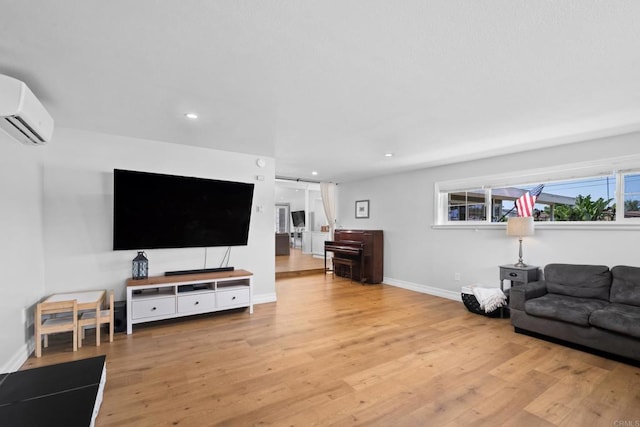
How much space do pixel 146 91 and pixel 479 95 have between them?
8.73ft

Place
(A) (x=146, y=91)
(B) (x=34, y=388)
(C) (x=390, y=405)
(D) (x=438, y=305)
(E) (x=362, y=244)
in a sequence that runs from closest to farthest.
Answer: (B) (x=34, y=388)
(C) (x=390, y=405)
(A) (x=146, y=91)
(D) (x=438, y=305)
(E) (x=362, y=244)

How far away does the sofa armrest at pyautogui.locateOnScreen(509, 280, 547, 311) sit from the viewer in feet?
11.0

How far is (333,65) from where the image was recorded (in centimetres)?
193

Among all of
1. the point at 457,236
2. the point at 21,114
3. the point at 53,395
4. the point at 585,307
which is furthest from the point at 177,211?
the point at 585,307

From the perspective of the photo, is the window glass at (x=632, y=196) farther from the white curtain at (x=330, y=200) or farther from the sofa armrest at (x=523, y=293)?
the white curtain at (x=330, y=200)

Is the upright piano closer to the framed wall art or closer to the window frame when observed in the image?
the framed wall art

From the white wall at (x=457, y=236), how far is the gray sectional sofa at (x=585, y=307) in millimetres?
292

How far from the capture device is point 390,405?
2.04m

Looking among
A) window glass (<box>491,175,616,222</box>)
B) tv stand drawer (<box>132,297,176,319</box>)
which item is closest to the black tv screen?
tv stand drawer (<box>132,297,176,319</box>)

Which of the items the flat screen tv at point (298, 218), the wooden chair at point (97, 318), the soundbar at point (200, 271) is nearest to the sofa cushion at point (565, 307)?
the soundbar at point (200, 271)

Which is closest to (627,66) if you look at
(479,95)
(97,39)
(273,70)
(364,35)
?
(479,95)

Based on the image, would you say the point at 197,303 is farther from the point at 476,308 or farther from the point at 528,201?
the point at 528,201

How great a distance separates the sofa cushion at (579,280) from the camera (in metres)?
3.23

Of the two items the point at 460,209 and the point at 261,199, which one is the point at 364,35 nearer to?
the point at 261,199
